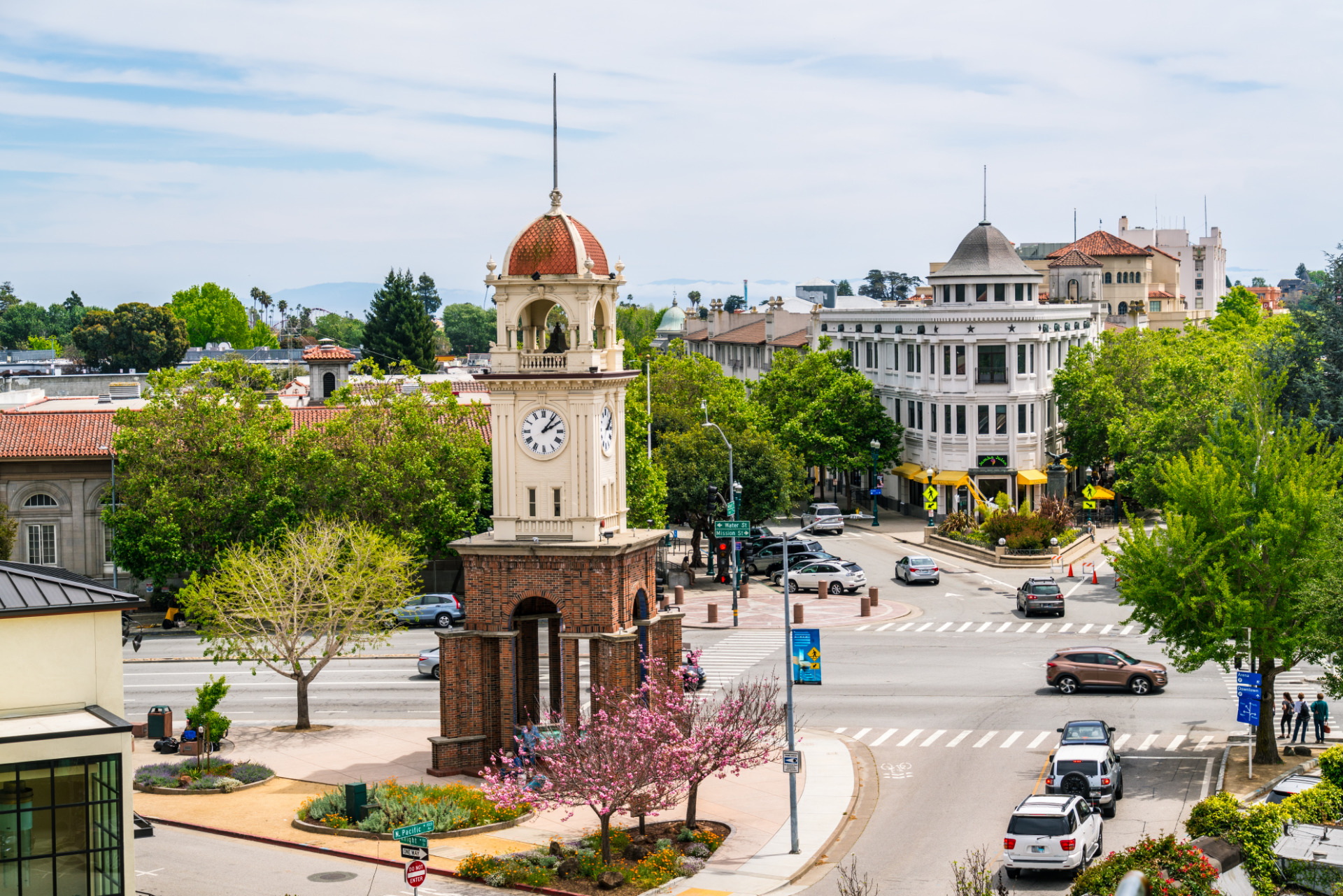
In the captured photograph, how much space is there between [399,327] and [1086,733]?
4224 inches

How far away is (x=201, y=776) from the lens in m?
38.3

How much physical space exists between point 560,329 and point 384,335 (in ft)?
334

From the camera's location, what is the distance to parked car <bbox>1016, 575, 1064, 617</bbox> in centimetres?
6056

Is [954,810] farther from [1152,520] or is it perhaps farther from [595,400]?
[1152,520]

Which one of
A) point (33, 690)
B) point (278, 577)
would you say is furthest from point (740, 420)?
point (33, 690)

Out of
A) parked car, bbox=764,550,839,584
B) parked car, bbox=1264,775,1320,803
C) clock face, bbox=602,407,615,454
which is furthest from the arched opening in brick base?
parked car, bbox=764,550,839,584

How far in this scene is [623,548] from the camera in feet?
119

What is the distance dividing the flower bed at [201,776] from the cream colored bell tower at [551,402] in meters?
9.09

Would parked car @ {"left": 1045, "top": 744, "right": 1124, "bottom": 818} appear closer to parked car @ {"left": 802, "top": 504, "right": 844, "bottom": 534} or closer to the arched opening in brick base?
the arched opening in brick base

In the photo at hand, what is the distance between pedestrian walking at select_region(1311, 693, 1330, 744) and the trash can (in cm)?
3157

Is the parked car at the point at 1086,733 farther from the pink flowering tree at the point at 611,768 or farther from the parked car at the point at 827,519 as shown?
the parked car at the point at 827,519

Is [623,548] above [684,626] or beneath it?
above

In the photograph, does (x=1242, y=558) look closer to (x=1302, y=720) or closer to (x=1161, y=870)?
(x=1302, y=720)

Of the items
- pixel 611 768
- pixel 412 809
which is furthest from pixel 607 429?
pixel 412 809
